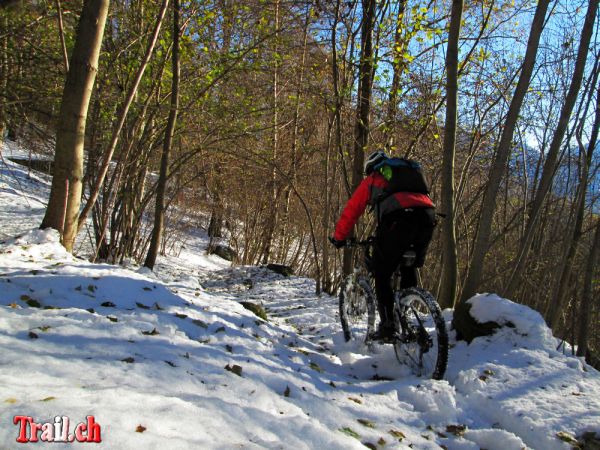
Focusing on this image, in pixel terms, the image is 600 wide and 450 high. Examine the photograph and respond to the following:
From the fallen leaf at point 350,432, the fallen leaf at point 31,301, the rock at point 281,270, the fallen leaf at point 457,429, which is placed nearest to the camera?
the fallen leaf at point 350,432

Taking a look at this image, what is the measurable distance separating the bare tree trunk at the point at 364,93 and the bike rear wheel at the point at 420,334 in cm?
325

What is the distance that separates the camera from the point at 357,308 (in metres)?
4.21

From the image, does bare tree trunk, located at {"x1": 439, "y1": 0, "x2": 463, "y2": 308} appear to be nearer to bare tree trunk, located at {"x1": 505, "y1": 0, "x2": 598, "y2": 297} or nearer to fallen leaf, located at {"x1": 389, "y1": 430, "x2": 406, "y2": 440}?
bare tree trunk, located at {"x1": 505, "y1": 0, "x2": 598, "y2": 297}

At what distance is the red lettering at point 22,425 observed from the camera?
1.30 metres

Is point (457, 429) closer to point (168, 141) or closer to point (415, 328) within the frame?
point (415, 328)

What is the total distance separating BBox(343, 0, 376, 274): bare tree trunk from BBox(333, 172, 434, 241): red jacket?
271cm

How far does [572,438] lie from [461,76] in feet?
21.5

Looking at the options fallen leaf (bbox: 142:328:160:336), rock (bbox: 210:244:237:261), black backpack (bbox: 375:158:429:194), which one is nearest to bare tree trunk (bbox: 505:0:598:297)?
black backpack (bbox: 375:158:429:194)

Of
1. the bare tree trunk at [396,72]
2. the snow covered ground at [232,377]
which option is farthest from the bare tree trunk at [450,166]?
the bare tree trunk at [396,72]

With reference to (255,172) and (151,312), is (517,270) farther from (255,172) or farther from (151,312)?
(255,172)

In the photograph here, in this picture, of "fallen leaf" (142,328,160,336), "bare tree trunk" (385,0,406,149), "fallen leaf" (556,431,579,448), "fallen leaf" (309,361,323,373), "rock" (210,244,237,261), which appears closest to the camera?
"fallen leaf" (556,431,579,448)

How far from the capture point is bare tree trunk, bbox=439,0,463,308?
470cm

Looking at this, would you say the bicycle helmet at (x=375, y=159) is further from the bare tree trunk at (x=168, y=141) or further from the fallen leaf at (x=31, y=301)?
the bare tree trunk at (x=168, y=141)

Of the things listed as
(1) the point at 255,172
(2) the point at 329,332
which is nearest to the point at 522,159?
(1) the point at 255,172
